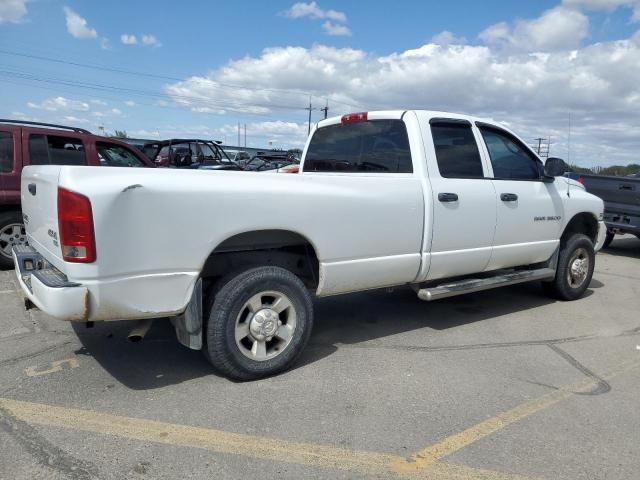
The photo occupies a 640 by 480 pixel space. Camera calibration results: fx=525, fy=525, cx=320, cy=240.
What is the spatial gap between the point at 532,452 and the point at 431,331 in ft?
6.72

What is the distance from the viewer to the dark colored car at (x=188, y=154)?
12.7 metres

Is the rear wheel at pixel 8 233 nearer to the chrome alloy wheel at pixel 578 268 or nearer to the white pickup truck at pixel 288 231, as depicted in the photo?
the white pickup truck at pixel 288 231

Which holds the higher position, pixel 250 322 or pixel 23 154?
pixel 23 154

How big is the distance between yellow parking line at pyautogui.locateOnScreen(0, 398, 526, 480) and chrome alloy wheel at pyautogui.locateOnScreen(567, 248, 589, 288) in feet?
13.0

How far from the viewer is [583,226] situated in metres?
6.36

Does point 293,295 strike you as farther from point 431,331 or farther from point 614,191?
point 614,191

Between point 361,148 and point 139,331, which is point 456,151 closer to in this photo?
point 361,148

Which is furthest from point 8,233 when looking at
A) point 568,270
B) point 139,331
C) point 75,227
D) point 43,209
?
point 568,270

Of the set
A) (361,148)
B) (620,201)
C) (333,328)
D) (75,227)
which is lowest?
(333,328)

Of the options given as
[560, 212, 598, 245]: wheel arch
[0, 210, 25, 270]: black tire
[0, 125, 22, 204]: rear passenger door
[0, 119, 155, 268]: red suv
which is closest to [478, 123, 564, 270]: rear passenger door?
[560, 212, 598, 245]: wheel arch

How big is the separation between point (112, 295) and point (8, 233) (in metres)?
4.61

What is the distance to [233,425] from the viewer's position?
3104 mm

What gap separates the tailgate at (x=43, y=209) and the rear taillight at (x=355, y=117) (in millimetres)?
2792

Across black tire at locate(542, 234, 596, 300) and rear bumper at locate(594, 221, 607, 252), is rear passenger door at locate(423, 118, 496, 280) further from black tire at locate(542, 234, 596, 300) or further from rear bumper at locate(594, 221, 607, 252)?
rear bumper at locate(594, 221, 607, 252)
